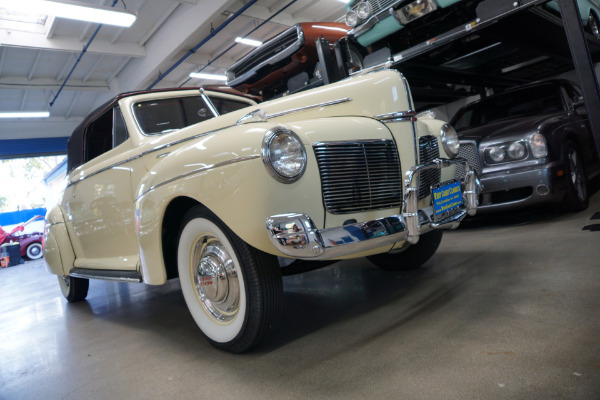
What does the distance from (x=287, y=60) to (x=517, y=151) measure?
264 centimetres

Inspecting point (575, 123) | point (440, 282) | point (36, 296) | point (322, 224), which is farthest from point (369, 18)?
point (36, 296)

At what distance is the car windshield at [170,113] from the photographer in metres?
3.00

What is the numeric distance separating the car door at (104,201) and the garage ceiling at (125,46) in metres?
5.84

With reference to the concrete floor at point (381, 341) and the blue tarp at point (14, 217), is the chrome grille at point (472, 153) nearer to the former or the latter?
the concrete floor at point (381, 341)

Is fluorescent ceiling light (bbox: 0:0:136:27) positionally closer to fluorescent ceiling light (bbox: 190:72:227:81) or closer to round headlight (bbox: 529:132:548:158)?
fluorescent ceiling light (bbox: 190:72:227:81)

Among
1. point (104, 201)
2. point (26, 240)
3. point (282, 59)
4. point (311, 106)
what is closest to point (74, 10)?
point (282, 59)

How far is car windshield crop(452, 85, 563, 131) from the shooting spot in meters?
4.52

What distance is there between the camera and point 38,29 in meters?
9.12

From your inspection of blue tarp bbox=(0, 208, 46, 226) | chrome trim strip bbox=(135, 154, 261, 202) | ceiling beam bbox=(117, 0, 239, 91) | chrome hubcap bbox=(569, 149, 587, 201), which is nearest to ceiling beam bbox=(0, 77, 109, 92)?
ceiling beam bbox=(117, 0, 239, 91)

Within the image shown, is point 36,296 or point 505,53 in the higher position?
point 505,53

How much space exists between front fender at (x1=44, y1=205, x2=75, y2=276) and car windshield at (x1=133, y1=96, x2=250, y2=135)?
57.7 inches

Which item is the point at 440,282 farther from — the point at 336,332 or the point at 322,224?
the point at 322,224

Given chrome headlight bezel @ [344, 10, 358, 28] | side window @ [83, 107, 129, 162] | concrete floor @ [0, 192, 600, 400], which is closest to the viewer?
concrete floor @ [0, 192, 600, 400]

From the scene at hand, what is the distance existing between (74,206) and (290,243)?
2.65 metres
